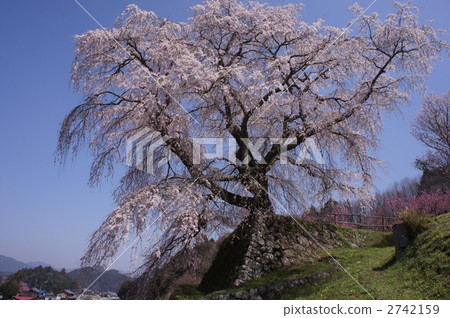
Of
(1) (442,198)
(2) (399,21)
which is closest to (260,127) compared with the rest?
(2) (399,21)

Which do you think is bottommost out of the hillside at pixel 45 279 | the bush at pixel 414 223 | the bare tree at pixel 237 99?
the hillside at pixel 45 279

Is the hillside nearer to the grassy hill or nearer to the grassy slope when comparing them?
the grassy hill

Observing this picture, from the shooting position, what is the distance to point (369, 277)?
8.63m

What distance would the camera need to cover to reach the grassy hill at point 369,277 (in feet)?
23.5

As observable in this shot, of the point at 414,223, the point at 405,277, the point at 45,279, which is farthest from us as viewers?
the point at 45,279

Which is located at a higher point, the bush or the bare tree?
the bare tree

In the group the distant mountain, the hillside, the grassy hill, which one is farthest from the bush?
the hillside

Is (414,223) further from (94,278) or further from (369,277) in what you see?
(94,278)

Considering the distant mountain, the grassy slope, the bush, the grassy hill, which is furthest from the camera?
the bush

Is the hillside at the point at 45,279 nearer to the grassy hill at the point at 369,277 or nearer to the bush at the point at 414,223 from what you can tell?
the grassy hill at the point at 369,277

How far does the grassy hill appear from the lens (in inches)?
282

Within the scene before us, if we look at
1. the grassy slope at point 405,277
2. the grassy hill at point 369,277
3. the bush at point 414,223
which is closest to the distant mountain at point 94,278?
the grassy hill at point 369,277

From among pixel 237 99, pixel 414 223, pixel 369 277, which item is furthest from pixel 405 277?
pixel 237 99

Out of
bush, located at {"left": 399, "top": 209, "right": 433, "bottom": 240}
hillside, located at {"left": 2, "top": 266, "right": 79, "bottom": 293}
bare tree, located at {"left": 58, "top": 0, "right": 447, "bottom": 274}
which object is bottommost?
hillside, located at {"left": 2, "top": 266, "right": 79, "bottom": 293}
